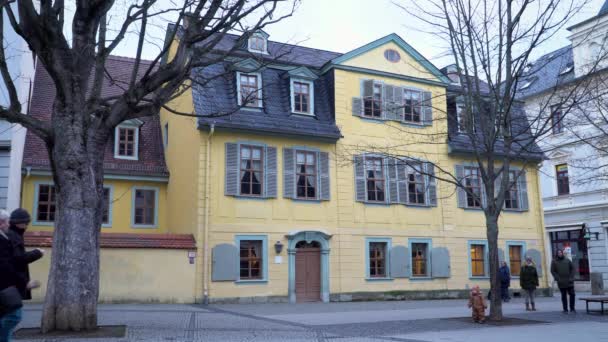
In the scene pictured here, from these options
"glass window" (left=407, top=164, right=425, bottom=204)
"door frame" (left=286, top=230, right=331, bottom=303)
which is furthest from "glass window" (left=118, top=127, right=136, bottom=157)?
"glass window" (left=407, top=164, right=425, bottom=204)

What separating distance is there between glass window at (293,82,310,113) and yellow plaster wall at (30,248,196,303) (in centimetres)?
725

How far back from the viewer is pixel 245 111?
74.2ft

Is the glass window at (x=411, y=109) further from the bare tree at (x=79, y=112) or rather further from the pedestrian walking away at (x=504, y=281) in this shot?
Answer: the bare tree at (x=79, y=112)

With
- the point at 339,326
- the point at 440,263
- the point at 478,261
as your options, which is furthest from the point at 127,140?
the point at 478,261

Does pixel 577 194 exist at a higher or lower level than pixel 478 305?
higher

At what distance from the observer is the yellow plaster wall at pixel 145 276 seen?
64.6ft

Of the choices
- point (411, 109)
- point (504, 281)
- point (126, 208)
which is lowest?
point (504, 281)

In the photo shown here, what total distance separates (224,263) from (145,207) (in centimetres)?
550

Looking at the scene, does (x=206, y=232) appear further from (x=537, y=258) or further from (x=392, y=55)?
(x=537, y=258)

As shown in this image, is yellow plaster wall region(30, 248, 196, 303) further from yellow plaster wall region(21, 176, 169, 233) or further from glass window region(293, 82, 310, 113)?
glass window region(293, 82, 310, 113)

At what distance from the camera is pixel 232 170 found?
22.0m

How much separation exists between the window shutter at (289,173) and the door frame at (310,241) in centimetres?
150

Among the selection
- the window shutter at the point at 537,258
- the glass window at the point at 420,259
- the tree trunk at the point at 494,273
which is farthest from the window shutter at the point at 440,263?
the tree trunk at the point at 494,273

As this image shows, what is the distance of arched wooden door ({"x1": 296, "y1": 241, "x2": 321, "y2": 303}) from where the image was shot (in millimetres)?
22750
